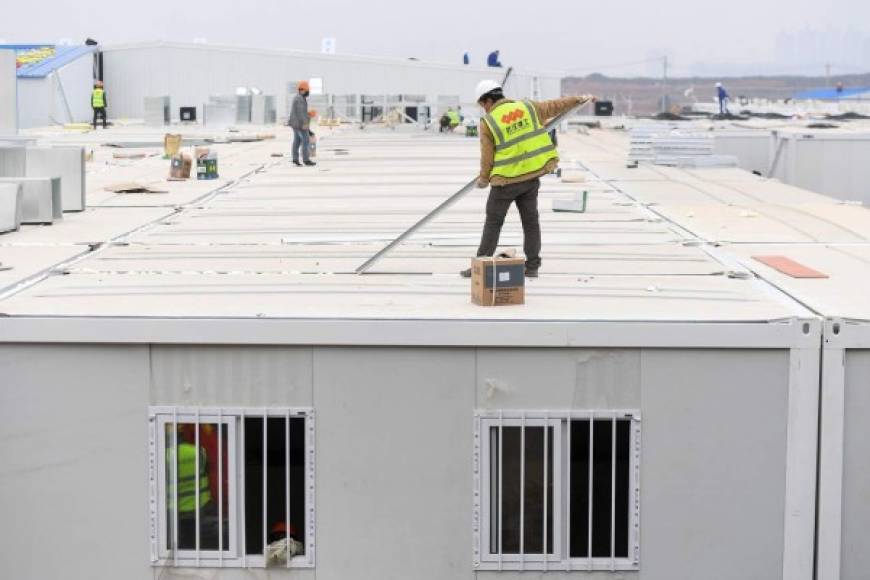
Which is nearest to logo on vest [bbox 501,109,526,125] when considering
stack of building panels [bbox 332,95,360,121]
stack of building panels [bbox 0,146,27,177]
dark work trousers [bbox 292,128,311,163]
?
stack of building panels [bbox 0,146,27,177]

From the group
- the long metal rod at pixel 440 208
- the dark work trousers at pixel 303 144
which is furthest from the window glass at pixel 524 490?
the dark work trousers at pixel 303 144

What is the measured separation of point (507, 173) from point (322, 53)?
4465 cm

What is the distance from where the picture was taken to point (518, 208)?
12398mm

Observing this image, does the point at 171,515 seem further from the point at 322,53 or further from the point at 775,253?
the point at 322,53

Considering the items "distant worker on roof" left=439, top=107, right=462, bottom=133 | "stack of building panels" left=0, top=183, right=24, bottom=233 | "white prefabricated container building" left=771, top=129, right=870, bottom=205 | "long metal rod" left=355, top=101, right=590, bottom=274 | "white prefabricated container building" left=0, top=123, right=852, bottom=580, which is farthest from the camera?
"distant worker on roof" left=439, top=107, right=462, bottom=133

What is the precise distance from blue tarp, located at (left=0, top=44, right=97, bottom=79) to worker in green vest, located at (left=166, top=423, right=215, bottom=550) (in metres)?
38.3

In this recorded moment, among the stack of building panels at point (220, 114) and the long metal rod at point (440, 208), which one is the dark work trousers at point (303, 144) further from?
the stack of building panels at point (220, 114)

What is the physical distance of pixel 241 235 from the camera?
16.3 meters

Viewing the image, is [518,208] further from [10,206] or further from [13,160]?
[13,160]

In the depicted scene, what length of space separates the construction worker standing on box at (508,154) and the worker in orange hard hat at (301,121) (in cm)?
1387

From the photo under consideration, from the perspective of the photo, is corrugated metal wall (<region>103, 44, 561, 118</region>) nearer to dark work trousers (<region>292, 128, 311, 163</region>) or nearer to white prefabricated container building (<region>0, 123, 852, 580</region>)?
dark work trousers (<region>292, 128, 311, 163</region>)

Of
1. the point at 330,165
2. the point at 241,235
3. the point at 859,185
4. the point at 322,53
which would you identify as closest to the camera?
the point at 241,235

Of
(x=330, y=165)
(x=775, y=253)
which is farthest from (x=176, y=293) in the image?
(x=330, y=165)

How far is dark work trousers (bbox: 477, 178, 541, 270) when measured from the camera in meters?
12.3
